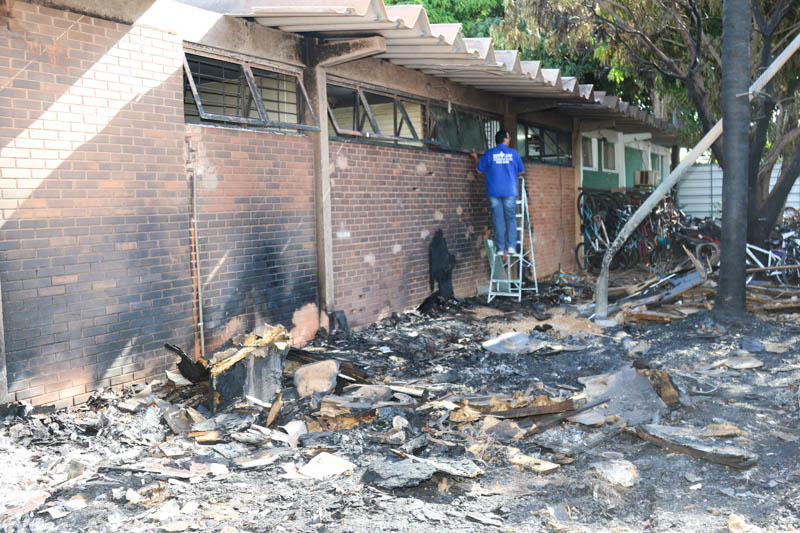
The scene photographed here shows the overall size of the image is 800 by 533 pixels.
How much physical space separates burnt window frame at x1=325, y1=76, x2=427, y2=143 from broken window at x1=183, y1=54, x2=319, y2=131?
18.5 inches

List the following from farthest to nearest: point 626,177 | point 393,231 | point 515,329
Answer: point 626,177 < point 393,231 < point 515,329

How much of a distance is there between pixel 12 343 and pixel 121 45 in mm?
2708

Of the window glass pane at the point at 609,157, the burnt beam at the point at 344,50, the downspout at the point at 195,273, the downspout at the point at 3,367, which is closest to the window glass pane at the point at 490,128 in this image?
the burnt beam at the point at 344,50

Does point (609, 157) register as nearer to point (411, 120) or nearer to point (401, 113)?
point (411, 120)

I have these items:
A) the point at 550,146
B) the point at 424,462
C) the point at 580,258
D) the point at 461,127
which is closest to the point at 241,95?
the point at 424,462

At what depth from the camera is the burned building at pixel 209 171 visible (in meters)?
5.28

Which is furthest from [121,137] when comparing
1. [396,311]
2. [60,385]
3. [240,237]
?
[396,311]

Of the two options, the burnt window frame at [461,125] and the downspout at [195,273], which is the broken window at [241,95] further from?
the burnt window frame at [461,125]

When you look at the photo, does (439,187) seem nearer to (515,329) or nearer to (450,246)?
(450,246)

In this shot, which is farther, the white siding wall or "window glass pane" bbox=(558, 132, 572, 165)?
the white siding wall

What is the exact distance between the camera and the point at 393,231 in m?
9.77

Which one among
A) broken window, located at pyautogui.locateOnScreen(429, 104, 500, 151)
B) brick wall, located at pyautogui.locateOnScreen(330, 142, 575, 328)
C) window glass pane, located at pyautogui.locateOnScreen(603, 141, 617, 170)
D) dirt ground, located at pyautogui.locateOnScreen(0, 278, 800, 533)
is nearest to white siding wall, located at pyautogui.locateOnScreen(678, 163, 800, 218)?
window glass pane, located at pyautogui.locateOnScreen(603, 141, 617, 170)

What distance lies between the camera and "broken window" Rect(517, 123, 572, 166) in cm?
1397

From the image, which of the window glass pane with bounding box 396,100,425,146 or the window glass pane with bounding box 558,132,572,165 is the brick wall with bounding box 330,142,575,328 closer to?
the window glass pane with bounding box 396,100,425,146
